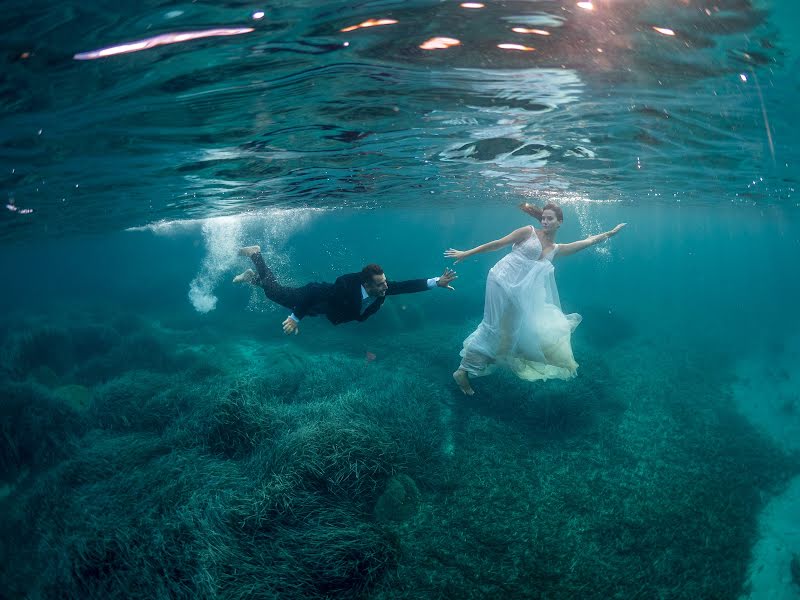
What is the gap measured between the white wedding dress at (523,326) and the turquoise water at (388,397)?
3276mm

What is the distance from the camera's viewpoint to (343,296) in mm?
7648

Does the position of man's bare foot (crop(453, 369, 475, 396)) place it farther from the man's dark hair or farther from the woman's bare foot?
the woman's bare foot

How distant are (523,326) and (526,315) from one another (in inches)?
8.7

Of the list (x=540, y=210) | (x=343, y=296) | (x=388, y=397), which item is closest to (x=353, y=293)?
(x=343, y=296)

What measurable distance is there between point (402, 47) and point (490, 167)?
1096 centimetres

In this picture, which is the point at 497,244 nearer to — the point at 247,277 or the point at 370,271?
the point at 370,271

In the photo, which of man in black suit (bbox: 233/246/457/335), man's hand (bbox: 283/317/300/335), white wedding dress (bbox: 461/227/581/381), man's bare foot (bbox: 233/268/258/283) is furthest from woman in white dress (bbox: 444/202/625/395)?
man's bare foot (bbox: 233/268/258/283)

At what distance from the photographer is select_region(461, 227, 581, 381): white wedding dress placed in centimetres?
746

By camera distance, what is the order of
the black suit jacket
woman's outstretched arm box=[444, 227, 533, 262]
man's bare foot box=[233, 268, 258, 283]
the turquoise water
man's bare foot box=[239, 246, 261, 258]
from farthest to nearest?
man's bare foot box=[239, 246, 261, 258] < man's bare foot box=[233, 268, 258, 283] < the black suit jacket < woman's outstretched arm box=[444, 227, 533, 262] < the turquoise water

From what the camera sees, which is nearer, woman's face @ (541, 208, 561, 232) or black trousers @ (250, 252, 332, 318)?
woman's face @ (541, 208, 561, 232)

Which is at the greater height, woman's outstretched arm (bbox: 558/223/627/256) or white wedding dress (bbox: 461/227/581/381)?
woman's outstretched arm (bbox: 558/223/627/256)

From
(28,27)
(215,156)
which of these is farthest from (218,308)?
(28,27)

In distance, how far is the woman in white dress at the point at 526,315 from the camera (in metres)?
7.43

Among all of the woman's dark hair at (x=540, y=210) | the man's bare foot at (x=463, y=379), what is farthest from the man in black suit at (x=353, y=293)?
the woman's dark hair at (x=540, y=210)
